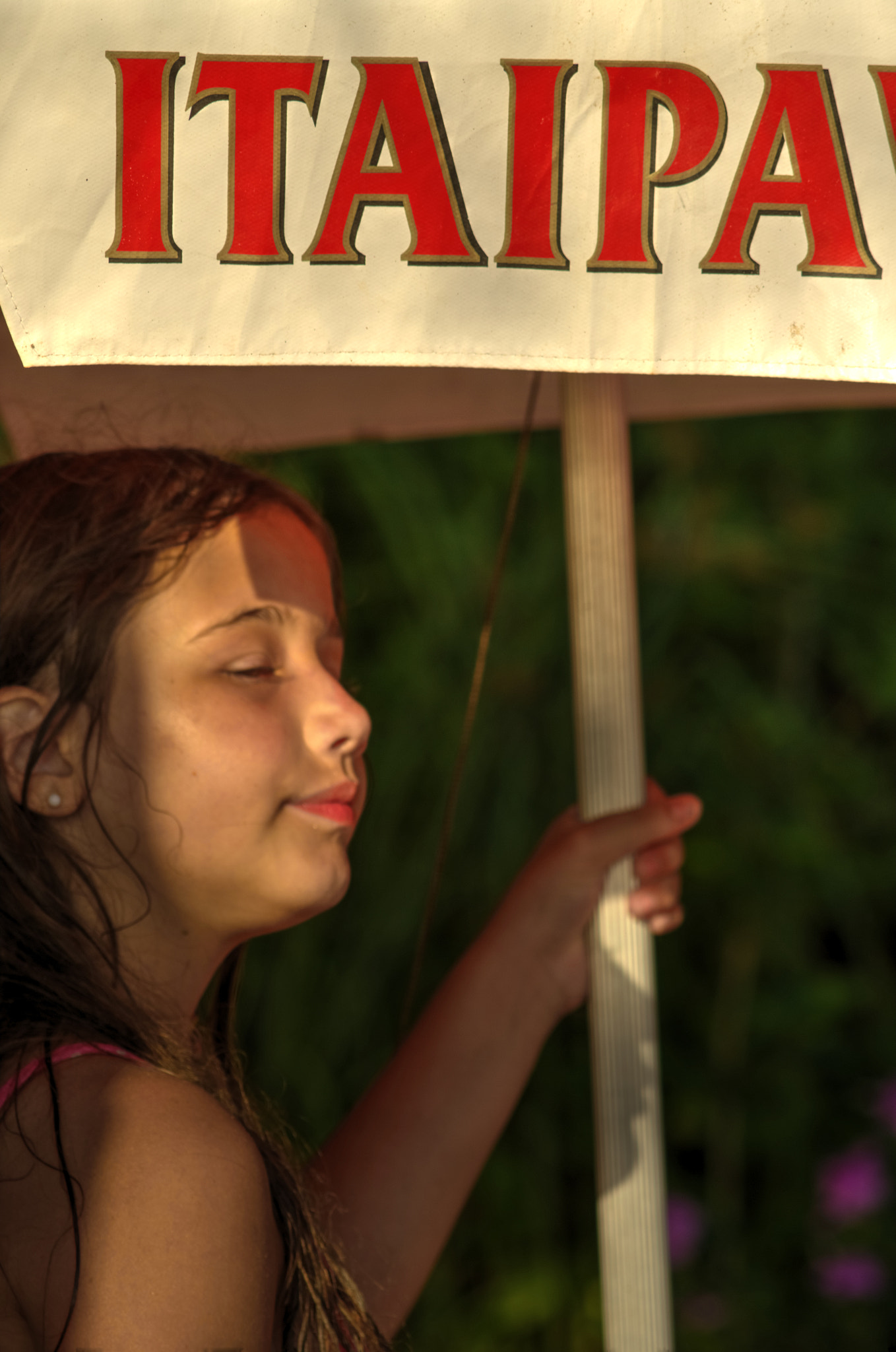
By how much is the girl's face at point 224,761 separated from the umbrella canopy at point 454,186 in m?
0.42

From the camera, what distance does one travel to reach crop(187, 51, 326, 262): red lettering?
91 centimetres

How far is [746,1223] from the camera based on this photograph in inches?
107

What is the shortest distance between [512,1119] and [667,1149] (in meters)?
0.32

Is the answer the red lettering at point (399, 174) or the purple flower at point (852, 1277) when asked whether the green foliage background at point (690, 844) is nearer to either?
the purple flower at point (852, 1277)

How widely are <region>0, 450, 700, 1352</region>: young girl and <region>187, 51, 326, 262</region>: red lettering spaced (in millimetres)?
451

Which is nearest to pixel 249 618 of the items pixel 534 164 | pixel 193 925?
pixel 193 925

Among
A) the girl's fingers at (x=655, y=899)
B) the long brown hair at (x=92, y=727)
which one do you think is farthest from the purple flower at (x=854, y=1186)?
the long brown hair at (x=92, y=727)

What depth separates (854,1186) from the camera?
101 inches

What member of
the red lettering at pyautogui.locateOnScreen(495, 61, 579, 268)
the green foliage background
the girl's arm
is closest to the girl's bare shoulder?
the girl's arm

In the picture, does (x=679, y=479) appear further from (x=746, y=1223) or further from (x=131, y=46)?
(x=131, y=46)

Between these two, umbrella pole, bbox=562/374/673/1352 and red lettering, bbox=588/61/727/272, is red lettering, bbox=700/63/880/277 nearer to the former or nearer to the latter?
red lettering, bbox=588/61/727/272

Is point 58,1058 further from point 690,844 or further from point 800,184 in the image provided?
point 690,844

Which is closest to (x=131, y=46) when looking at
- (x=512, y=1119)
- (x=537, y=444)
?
(x=537, y=444)

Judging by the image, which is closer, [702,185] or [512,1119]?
[702,185]
